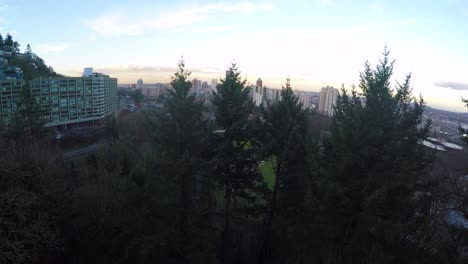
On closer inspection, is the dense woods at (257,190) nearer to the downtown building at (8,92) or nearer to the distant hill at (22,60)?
the downtown building at (8,92)

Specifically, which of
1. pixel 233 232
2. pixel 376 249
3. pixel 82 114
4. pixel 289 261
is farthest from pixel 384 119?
pixel 82 114

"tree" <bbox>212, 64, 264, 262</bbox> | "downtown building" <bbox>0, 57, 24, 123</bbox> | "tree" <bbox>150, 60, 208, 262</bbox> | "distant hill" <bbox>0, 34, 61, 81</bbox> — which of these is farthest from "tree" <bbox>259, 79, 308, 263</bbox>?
"distant hill" <bbox>0, 34, 61, 81</bbox>

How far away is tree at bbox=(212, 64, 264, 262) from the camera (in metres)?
8.42

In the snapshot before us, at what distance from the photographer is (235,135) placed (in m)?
8.55

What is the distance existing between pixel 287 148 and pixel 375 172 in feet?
7.92

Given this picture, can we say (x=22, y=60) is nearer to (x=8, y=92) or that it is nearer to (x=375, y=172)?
(x=8, y=92)

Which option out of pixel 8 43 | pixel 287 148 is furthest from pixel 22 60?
pixel 287 148

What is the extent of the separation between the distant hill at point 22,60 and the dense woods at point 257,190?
148 ft

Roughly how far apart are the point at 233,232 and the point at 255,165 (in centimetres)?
365

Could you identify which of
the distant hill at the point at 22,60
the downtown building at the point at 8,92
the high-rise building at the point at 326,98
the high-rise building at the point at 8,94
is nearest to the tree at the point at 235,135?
the downtown building at the point at 8,92

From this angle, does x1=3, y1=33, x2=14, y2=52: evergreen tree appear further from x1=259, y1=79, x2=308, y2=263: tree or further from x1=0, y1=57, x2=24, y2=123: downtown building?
x1=259, y1=79, x2=308, y2=263: tree

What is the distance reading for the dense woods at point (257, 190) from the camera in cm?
672

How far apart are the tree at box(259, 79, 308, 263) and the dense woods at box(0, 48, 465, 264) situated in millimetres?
36

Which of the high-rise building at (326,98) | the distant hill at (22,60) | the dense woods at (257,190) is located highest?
the distant hill at (22,60)
